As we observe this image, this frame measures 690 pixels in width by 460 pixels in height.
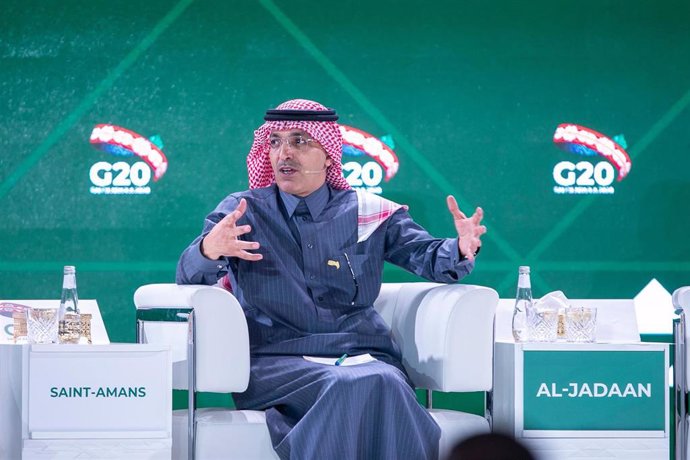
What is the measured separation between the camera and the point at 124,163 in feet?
17.3

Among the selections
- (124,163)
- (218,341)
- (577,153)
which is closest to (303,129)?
(218,341)

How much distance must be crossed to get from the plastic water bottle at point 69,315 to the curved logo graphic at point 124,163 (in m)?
1.69

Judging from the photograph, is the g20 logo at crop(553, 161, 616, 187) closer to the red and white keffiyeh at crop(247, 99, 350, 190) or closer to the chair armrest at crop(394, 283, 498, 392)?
the red and white keffiyeh at crop(247, 99, 350, 190)

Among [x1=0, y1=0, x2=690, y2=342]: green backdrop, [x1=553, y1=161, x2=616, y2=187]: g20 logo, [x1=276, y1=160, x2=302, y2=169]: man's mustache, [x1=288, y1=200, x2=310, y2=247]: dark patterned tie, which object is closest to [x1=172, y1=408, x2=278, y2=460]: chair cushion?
[x1=288, y1=200, x2=310, y2=247]: dark patterned tie

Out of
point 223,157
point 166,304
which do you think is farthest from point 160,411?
point 223,157

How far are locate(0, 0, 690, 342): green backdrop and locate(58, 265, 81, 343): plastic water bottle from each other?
1.65 meters

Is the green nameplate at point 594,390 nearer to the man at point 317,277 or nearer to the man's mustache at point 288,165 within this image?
the man at point 317,277

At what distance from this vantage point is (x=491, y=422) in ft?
11.7

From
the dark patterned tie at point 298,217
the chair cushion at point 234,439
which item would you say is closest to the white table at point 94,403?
the chair cushion at point 234,439

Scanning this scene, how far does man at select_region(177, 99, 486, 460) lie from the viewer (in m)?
3.23

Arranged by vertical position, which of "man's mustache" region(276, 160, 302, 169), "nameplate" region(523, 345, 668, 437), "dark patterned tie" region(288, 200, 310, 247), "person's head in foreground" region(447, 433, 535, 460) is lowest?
"nameplate" region(523, 345, 668, 437)

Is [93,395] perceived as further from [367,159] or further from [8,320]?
[367,159]

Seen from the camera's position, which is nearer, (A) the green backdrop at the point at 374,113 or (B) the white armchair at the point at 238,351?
(B) the white armchair at the point at 238,351

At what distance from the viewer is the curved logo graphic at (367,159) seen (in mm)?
5348
